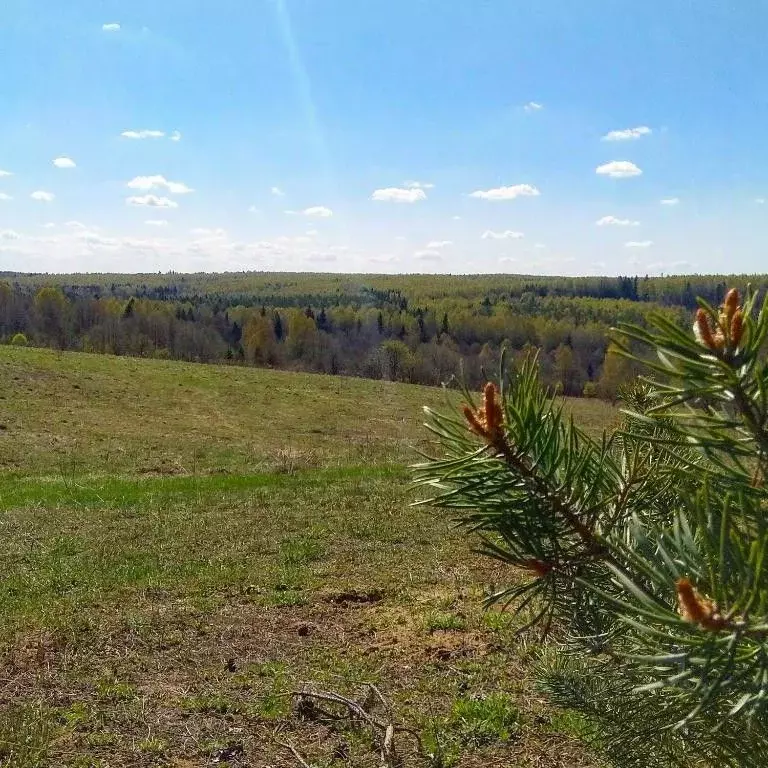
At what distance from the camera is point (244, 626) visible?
5.33 m

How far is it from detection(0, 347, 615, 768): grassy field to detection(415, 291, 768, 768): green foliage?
0.20 meters

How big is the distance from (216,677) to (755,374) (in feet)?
14.8

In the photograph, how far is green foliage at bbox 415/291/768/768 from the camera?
26.4 inches

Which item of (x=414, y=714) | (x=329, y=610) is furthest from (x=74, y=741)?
(x=329, y=610)

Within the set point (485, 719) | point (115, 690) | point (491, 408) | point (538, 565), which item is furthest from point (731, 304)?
point (115, 690)

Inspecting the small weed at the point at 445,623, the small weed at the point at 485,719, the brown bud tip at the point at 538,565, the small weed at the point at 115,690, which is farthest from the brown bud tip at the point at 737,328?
the small weed at the point at 445,623

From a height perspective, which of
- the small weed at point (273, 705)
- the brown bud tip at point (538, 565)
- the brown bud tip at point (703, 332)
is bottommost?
the small weed at point (273, 705)

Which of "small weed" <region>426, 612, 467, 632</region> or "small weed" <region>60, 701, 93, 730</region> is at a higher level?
"small weed" <region>60, 701, 93, 730</region>

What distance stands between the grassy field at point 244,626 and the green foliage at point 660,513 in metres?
0.20

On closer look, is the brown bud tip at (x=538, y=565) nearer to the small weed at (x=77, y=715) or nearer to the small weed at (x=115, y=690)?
the small weed at (x=77, y=715)

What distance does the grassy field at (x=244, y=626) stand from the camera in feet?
12.3

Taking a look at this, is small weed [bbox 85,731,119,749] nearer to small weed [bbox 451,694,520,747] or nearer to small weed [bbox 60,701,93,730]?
small weed [bbox 60,701,93,730]

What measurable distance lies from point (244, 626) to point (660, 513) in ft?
15.7

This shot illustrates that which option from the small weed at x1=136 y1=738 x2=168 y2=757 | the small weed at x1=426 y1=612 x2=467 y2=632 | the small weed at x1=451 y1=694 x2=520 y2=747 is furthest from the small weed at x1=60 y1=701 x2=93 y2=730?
the small weed at x1=426 y1=612 x2=467 y2=632
